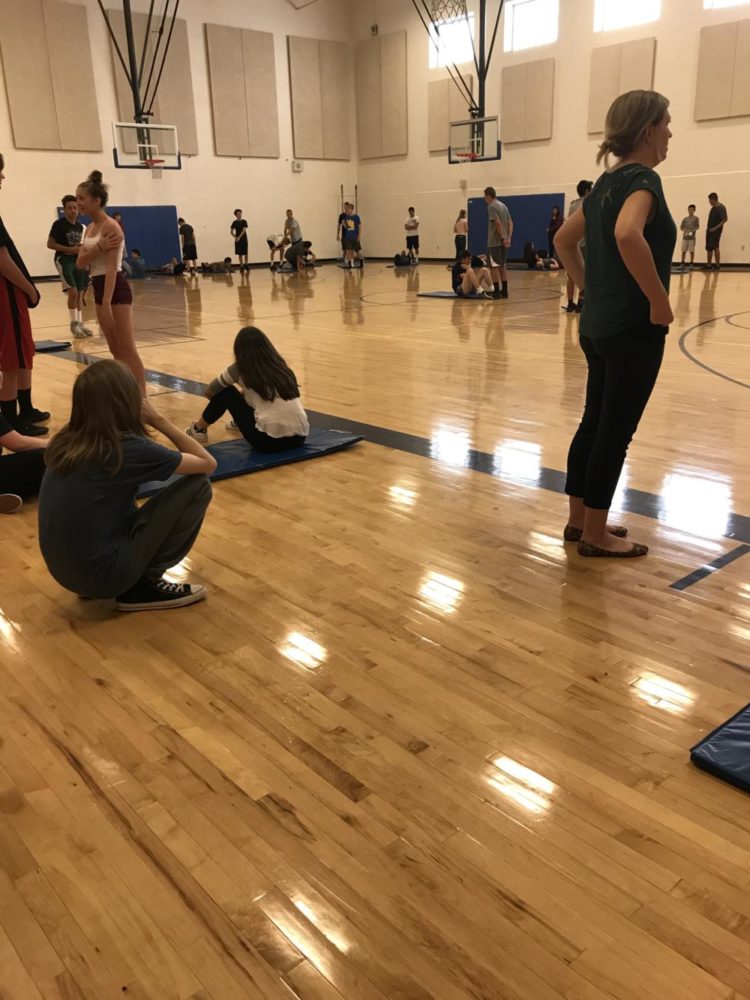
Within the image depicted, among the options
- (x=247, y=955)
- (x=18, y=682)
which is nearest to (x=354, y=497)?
(x=18, y=682)

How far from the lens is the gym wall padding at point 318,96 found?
23.1 meters

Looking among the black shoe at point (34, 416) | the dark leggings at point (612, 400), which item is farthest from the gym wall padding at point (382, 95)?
the dark leggings at point (612, 400)

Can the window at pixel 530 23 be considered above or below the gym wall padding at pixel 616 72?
above

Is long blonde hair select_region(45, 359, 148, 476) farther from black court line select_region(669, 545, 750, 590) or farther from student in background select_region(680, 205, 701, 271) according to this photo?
student in background select_region(680, 205, 701, 271)

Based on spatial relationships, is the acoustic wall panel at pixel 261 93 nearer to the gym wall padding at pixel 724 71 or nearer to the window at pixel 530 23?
the window at pixel 530 23

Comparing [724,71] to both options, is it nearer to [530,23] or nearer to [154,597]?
[530,23]

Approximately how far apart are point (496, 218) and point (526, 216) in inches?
379

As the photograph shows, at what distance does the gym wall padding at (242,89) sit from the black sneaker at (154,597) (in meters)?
21.7

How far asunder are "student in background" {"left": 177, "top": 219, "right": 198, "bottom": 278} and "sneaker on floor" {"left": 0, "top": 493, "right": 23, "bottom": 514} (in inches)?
681

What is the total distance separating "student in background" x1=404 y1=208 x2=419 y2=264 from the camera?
22.1m

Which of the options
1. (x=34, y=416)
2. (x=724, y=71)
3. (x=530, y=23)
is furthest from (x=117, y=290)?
(x=530, y=23)

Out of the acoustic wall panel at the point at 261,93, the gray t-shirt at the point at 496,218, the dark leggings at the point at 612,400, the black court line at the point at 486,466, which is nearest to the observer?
the dark leggings at the point at 612,400

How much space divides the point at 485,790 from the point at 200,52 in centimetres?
2319

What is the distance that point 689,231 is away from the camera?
1717 cm
